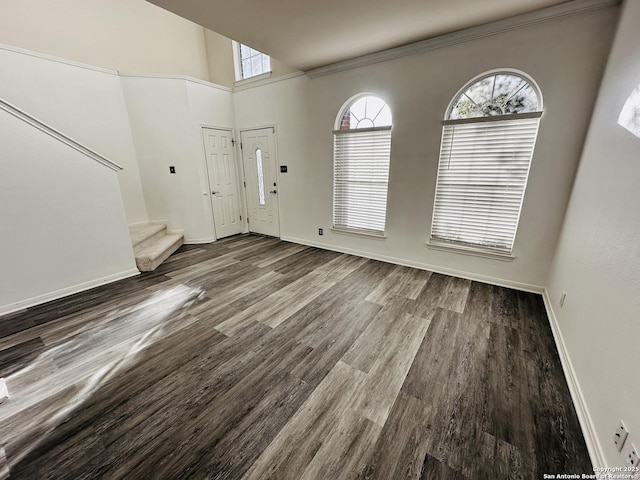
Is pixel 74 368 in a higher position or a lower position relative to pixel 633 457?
lower

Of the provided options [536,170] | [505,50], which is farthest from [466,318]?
[505,50]

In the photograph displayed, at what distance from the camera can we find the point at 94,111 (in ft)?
13.2

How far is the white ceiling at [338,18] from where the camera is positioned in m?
2.34

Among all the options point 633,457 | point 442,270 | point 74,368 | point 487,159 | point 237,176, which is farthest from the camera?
point 237,176

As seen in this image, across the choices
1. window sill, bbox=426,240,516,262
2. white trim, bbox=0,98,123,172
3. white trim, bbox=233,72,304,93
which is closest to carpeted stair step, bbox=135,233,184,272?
white trim, bbox=0,98,123,172

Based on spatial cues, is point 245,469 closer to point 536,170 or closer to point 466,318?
point 466,318

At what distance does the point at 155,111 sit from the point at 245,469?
17.1 ft

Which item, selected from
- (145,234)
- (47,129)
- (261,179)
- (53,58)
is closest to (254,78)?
(261,179)

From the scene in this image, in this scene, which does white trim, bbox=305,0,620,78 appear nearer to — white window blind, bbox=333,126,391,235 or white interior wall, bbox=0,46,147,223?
white window blind, bbox=333,126,391,235

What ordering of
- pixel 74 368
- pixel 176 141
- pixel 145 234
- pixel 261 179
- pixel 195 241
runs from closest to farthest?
pixel 74 368, pixel 145 234, pixel 176 141, pixel 195 241, pixel 261 179

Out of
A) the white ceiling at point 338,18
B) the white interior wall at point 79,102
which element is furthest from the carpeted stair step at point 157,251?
the white ceiling at point 338,18

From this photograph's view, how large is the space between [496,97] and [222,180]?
461 centimetres

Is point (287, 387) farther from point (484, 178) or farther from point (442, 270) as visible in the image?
point (484, 178)

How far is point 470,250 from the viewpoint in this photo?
3260 millimetres
